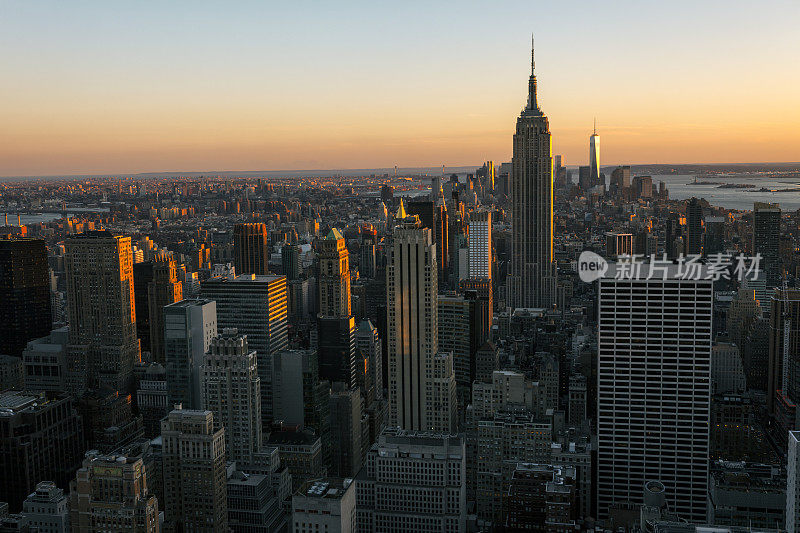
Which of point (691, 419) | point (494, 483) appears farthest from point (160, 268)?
point (691, 419)

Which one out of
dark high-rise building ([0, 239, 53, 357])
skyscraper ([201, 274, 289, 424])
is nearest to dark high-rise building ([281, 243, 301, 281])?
dark high-rise building ([0, 239, 53, 357])

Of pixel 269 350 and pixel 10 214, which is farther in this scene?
pixel 10 214

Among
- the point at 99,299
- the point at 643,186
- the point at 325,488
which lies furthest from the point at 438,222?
the point at 325,488

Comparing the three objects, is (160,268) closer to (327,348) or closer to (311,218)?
(327,348)

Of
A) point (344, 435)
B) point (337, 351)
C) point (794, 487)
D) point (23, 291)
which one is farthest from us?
point (23, 291)

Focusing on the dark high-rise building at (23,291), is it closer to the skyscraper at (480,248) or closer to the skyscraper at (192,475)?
the skyscraper at (192,475)

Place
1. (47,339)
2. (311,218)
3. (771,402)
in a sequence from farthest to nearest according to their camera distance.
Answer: (311,218)
(47,339)
(771,402)

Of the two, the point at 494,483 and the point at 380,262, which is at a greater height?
the point at 380,262

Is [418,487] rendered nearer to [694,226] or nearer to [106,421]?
[106,421]
